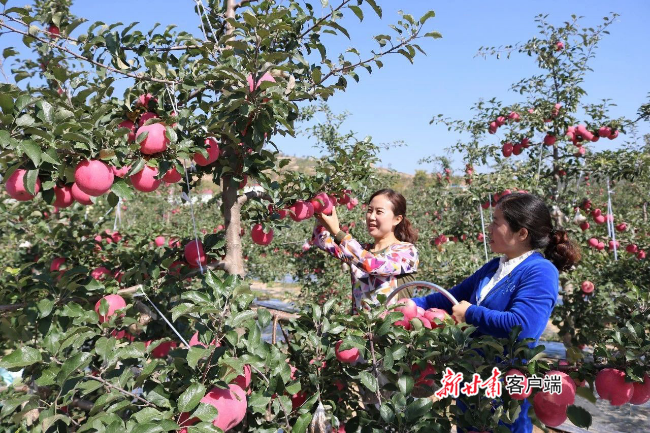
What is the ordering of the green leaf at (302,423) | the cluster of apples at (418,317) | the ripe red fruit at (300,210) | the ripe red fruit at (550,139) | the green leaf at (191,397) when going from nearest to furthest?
1. the green leaf at (191,397)
2. the green leaf at (302,423)
3. the cluster of apples at (418,317)
4. the ripe red fruit at (300,210)
5. the ripe red fruit at (550,139)

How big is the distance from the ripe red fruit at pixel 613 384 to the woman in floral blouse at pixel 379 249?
2.63ft

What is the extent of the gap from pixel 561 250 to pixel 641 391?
507mm

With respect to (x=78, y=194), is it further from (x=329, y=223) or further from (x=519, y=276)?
(x=519, y=276)

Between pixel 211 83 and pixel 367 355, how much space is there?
1.02 m

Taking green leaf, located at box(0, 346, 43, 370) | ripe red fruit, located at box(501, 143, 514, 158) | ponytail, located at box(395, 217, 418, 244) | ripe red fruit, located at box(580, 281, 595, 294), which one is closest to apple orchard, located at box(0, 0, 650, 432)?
green leaf, located at box(0, 346, 43, 370)

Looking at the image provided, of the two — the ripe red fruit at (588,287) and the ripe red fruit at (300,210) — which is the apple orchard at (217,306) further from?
the ripe red fruit at (588,287)

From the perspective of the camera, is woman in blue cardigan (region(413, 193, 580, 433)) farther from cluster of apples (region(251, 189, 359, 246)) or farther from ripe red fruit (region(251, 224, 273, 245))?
ripe red fruit (region(251, 224, 273, 245))

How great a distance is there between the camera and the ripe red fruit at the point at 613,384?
1.07 m

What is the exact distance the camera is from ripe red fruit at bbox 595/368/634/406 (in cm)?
107

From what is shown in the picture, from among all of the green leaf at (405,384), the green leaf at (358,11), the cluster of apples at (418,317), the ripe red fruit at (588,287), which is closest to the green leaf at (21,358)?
the green leaf at (405,384)

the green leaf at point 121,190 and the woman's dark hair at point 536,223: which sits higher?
the green leaf at point 121,190

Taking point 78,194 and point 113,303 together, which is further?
point 113,303

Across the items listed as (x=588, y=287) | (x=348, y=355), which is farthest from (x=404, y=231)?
(x=588, y=287)

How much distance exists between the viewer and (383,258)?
5.91ft
